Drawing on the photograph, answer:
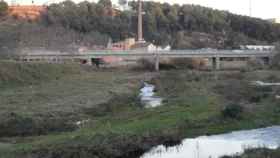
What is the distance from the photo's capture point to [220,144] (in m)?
25.0

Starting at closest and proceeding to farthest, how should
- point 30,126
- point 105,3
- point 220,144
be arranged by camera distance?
point 220,144 → point 30,126 → point 105,3

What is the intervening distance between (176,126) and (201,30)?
13925cm

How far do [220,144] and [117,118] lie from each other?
28.2 ft

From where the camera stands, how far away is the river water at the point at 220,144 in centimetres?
2272

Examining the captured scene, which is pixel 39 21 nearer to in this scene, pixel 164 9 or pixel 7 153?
pixel 164 9

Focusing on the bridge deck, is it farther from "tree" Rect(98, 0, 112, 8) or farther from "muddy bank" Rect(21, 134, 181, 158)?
"tree" Rect(98, 0, 112, 8)

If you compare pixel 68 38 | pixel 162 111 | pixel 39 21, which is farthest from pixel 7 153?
pixel 39 21

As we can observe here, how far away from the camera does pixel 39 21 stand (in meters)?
144

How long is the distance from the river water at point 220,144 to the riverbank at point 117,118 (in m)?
0.69

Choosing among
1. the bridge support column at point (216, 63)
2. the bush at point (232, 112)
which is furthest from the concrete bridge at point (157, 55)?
the bush at point (232, 112)

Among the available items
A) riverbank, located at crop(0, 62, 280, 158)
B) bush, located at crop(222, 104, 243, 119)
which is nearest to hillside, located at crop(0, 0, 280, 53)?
riverbank, located at crop(0, 62, 280, 158)

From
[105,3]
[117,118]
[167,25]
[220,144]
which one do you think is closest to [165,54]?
[117,118]

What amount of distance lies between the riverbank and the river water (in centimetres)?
69

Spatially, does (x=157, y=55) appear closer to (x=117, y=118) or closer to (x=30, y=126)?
(x=117, y=118)
